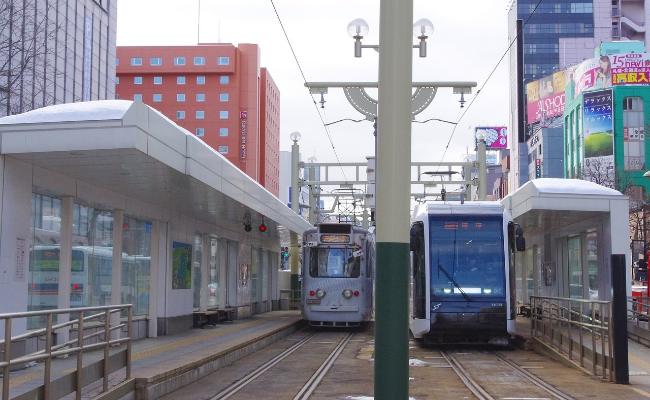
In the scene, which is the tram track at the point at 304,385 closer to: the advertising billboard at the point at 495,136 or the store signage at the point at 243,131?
the store signage at the point at 243,131

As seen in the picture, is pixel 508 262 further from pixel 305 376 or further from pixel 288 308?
pixel 288 308

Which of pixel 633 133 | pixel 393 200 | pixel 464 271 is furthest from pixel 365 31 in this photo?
pixel 633 133

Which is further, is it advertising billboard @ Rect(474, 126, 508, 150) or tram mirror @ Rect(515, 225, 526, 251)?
advertising billboard @ Rect(474, 126, 508, 150)

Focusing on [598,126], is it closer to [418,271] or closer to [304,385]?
[418,271]

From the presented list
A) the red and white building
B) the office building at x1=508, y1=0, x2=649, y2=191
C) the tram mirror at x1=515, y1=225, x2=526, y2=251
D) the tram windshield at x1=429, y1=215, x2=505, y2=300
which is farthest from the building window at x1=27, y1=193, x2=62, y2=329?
the office building at x1=508, y1=0, x2=649, y2=191

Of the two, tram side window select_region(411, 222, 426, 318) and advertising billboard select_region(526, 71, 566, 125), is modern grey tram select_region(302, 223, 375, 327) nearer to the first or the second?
tram side window select_region(411, 222, 426, 318)

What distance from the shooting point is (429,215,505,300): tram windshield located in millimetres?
18547

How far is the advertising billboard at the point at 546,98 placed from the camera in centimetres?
10475

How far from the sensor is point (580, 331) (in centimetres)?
1511

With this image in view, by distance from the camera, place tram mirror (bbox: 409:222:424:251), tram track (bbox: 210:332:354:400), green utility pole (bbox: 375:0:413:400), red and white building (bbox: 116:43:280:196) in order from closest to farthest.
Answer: green utility pole (bbox: 375:0:413:400), tram track (bbox: 210:332:354:400), tram mirror (bbox: 409:222:424:251), red and white building (bbox: 116:43:280:196)

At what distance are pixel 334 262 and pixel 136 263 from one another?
8.85m

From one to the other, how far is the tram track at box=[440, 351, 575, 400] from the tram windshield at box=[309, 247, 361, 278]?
8.83 metres

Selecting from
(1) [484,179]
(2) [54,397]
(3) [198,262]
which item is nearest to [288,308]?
(1) [484,179]

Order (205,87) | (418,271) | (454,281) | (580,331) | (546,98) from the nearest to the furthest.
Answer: (580,331)
(454,281)
(418,271)
(546,98)
(205,87)
